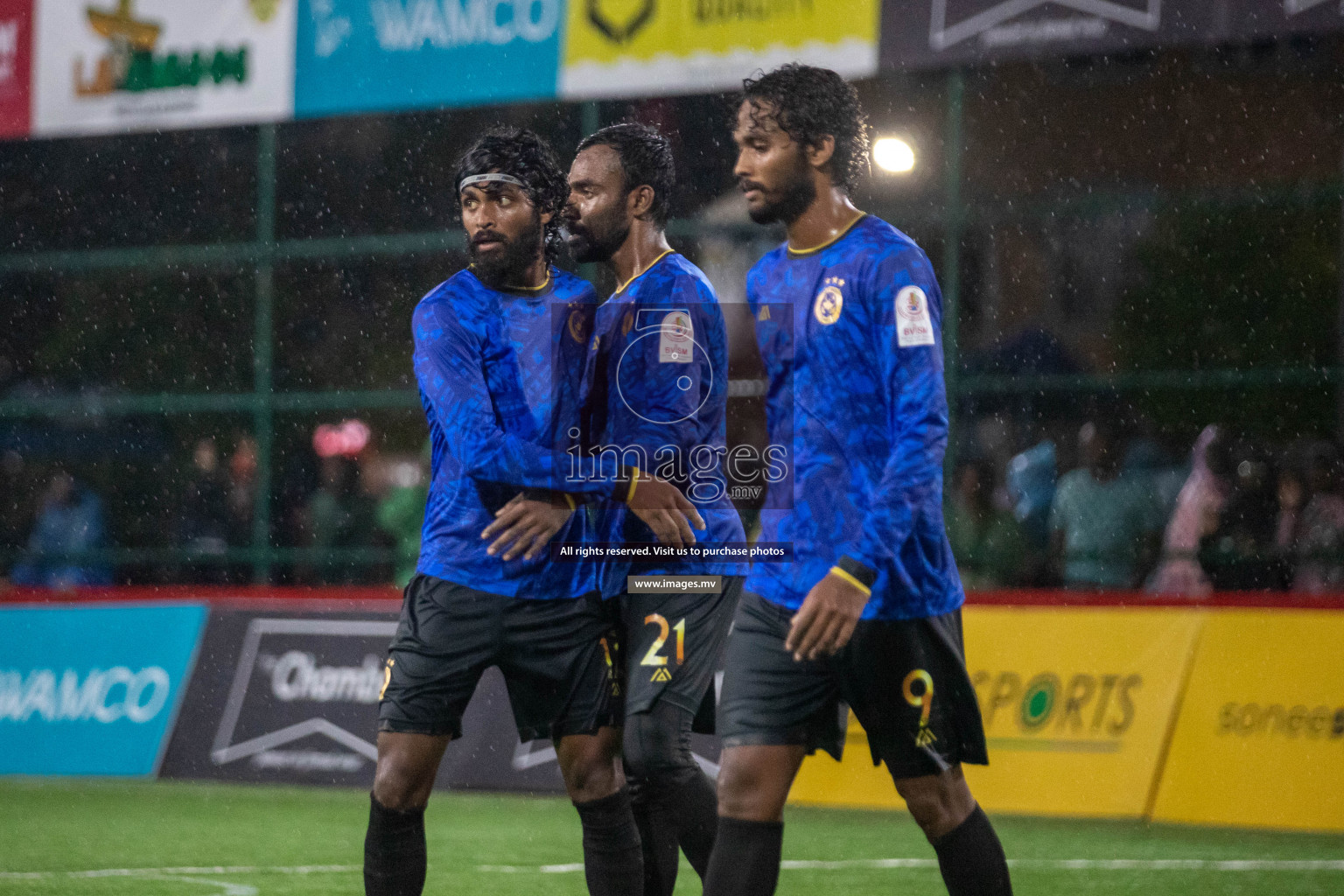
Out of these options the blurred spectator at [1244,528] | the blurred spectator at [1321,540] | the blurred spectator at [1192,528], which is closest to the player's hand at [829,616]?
the blurred spectator at [1192,528]

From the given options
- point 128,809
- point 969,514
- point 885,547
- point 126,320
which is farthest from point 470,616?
point 126,320

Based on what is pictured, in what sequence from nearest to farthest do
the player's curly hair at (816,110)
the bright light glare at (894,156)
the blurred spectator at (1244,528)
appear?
1. the player's curly hair at (816,110)
2. the blurred spectator at (1244,528)
3. the bright light glare at (894,156)

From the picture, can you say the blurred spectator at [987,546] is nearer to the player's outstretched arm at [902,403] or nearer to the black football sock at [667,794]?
the black football sock at [667,794]

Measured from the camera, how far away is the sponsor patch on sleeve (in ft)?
12.5

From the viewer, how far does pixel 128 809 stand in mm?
8805

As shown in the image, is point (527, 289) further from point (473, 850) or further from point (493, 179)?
point (473, 850)

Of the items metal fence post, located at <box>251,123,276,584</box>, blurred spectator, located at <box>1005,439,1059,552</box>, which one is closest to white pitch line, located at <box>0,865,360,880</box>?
blurred spectator, located at <box>1005,439,1059,552</box>

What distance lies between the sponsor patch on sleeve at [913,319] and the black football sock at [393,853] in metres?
1.76

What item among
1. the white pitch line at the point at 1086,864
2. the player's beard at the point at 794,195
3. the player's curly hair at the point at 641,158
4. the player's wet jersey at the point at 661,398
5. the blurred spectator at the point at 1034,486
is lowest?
the white pitch line at the point at 1086,864

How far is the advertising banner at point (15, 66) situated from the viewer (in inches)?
484

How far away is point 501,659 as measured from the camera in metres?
4.67

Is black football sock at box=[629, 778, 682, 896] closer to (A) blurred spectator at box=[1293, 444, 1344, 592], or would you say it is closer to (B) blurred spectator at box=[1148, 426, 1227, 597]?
(B) blurred spectator at box=[1148, 426, 1227, 597]

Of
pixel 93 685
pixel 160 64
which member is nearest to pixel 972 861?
pixel 93 685

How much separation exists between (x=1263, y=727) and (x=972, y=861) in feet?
14.3
